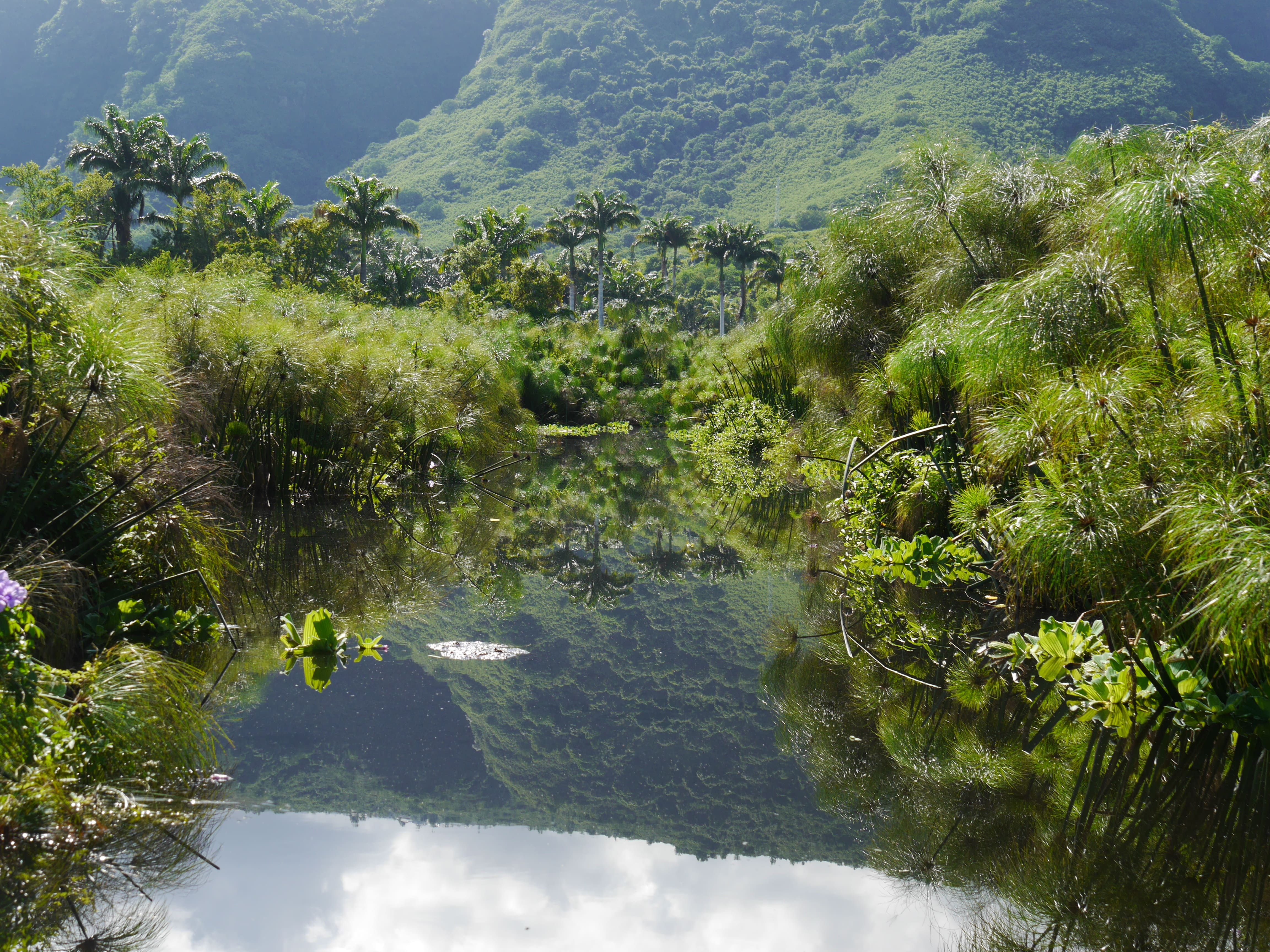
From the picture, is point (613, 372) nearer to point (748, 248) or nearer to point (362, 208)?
point (362, 208)

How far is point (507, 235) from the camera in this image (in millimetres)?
62000

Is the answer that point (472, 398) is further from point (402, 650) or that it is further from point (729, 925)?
point (729, 925)

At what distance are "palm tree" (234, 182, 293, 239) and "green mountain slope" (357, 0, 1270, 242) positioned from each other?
5267cm

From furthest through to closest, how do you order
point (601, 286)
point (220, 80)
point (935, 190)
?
point (220, 80) < point (601, 286) < point (935, 190)

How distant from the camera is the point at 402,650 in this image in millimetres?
8031

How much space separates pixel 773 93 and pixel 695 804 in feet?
512

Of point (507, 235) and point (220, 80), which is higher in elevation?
point (220, 80)

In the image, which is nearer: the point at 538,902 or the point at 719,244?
the point at 538,902

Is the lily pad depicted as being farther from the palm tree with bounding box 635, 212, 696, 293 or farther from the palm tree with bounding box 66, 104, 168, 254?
the palm tree with bounding box 635, 212, 696, 293

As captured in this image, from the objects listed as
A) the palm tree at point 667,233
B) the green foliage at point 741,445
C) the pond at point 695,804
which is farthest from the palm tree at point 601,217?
the pond at point 695,804

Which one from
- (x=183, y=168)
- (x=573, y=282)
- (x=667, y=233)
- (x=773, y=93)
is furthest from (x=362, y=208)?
(x=773, y=93)

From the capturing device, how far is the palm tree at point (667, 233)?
3113 inches

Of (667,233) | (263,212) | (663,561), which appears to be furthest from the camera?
(667,233)

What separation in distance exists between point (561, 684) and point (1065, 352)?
17.3 feet
